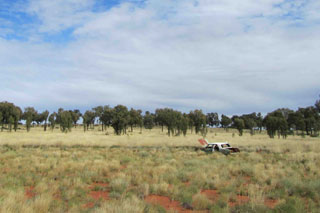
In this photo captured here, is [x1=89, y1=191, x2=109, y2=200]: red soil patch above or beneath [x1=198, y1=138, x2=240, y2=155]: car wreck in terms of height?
beneath

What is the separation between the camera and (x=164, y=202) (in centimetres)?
948

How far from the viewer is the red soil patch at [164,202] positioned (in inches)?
347

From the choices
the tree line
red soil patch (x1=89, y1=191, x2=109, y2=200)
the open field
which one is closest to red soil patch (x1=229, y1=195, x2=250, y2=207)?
the open field

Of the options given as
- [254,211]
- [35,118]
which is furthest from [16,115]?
[254,211]

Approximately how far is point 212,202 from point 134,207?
9.93 ft

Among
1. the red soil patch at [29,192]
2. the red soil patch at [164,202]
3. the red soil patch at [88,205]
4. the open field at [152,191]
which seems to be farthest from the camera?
the red soil patch at [29,192]

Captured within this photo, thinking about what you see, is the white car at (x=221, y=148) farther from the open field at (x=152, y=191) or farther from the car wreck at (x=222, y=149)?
the open field at (x=152, y=191)

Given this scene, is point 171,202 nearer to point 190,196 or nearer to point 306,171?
point 190,196

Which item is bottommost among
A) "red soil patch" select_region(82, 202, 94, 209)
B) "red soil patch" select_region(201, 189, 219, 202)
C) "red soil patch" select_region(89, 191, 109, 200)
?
"red soil patch" select_region(201, 189, 219, 202)

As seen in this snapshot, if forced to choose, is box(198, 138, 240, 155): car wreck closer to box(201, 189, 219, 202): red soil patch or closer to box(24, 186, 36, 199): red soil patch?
box(201, 189, 219, 202): red soil patch

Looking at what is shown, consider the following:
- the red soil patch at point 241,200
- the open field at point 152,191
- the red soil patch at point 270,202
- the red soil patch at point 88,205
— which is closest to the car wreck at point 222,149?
the open field at point 152,191

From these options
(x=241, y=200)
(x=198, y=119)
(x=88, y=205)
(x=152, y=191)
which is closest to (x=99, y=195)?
(x=88, y=205)

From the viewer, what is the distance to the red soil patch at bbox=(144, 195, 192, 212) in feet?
28.9

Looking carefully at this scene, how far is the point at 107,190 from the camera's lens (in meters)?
11.3
